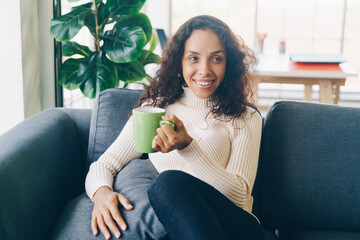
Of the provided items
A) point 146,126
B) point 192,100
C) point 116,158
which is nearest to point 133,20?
point 192,100

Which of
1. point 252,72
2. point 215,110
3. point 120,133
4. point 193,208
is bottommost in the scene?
point 193,208

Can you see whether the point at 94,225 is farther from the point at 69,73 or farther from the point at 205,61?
the point at 69,73

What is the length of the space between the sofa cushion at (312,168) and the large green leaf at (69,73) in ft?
3.53

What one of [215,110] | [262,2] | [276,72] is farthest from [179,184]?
[262,2]

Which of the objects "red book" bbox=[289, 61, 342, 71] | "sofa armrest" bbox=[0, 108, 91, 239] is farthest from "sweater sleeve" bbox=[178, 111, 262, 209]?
"red book" bbox=[289, 61, 342, 71]

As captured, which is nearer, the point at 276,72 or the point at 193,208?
the point at 193,208

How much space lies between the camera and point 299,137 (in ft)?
4.75

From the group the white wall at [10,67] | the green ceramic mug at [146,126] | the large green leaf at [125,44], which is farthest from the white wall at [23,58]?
the green ceramic mug at [146,126]

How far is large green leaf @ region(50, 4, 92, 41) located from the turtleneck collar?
0.70 meters

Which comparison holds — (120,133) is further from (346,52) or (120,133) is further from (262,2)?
(346,52)

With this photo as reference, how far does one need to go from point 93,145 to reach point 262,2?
4.38 metres

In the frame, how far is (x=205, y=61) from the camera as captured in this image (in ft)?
4.54

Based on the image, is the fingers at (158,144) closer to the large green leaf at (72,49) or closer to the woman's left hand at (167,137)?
the woman's left hand at (167,137)

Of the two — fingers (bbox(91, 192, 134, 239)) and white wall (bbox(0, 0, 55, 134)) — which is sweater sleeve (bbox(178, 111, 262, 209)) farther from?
white wall (bbox(0, 0, 55, 134))
